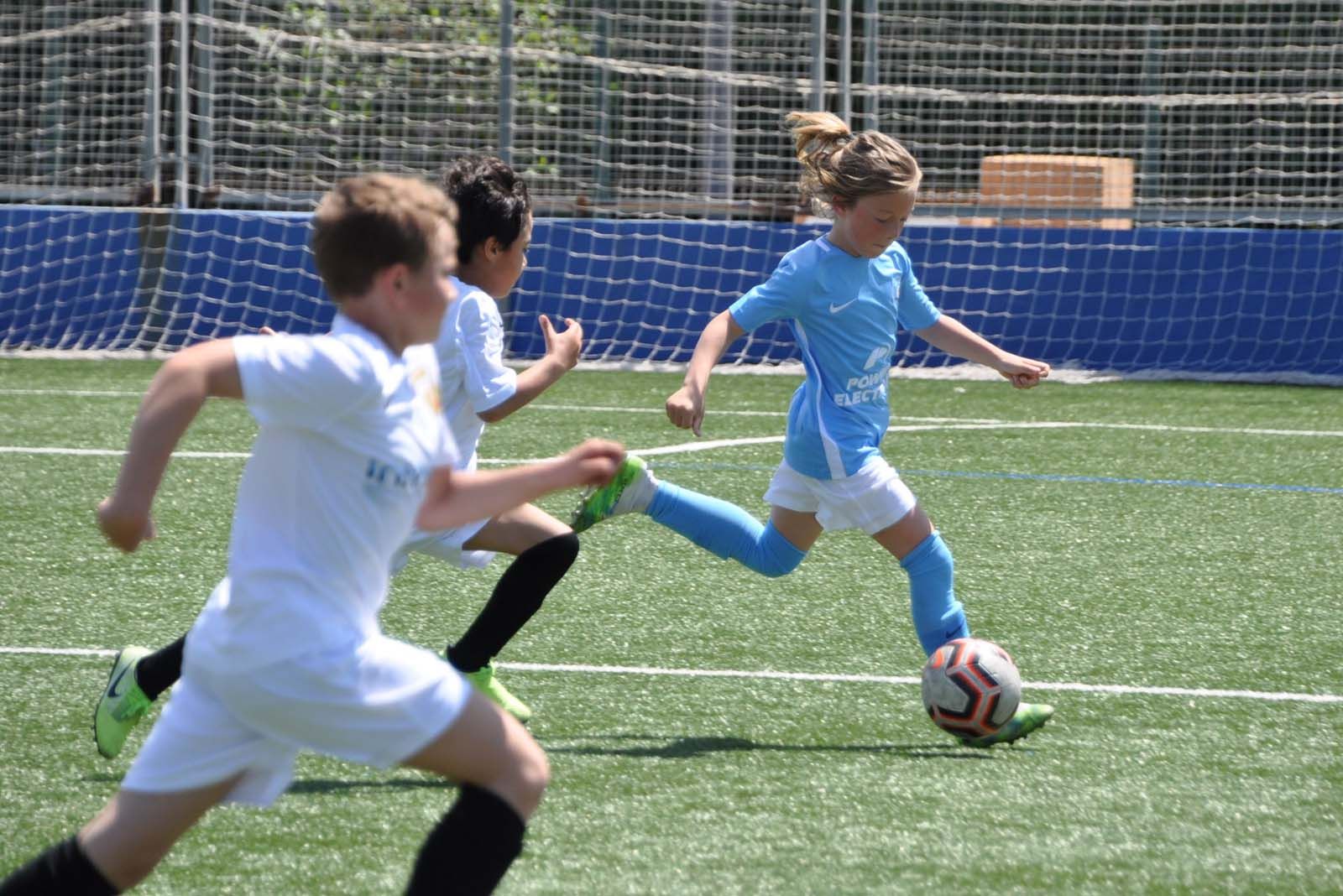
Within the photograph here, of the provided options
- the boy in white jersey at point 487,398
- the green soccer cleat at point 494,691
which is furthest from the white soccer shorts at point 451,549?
the green soccer cleat at point 494,691

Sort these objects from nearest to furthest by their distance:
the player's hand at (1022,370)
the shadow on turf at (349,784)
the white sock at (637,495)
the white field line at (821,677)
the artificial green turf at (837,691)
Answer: the artificial green turf at (837,691) < the shadow on turf at (349,784) < the white field line at (821,677) < the player's hand at (1022,370) < the white sock at (637,495)

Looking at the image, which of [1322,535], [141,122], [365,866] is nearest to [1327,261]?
[1322,535]

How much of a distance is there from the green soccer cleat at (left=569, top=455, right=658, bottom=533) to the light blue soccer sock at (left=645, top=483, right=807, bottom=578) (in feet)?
0.15

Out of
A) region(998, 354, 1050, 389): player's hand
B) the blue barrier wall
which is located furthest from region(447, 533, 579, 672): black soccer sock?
the blue barrier wall

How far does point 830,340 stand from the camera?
4309 millimetres

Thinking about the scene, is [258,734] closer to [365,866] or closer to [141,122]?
[365,866]

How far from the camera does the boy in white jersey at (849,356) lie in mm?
4191

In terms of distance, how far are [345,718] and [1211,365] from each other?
32.2 feet

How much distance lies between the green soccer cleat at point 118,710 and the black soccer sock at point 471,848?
1471 mm

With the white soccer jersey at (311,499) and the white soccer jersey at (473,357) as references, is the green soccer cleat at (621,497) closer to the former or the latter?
the white soccer jersey at (473,357)

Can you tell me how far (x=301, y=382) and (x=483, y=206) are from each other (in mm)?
1697

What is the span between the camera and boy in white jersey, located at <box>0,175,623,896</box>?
2.29m

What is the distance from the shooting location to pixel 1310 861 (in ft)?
10.3

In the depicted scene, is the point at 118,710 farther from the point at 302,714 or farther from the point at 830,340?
the point at 830,340
